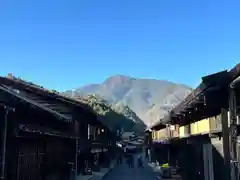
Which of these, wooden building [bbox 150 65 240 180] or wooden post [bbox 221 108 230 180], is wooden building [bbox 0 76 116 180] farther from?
wooden post [bbox 221 108 230 180]

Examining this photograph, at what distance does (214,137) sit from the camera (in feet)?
38.3

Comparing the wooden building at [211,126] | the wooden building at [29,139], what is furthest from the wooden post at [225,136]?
the wooden building at [29,139]

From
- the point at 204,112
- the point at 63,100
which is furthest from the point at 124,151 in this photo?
the point at 204,112

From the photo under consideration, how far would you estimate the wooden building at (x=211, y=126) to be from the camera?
28.2 ft

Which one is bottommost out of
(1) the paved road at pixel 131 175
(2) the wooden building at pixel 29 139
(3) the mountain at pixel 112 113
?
(1) the paved road at pixel 131 175

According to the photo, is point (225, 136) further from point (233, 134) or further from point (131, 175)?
point (131, 175)

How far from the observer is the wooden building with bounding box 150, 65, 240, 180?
859 cm

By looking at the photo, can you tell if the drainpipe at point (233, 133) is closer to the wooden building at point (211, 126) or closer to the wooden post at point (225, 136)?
the wooden building at point (211, 126)

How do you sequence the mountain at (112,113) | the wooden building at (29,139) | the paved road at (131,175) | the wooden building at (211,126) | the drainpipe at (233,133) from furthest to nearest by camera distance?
1. the mountain at (112,113)
2. the paved road at (131,175)
3. the wooden building at (211,126)
4. the drainpipe at (233,133)
5. the wooden building at (29,139)

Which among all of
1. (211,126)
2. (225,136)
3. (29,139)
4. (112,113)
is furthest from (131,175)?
(112,113)

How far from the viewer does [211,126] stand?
12.1 metres

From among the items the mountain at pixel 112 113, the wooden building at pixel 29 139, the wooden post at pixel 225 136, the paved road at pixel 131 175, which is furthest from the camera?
the mountain at pixel 112 113

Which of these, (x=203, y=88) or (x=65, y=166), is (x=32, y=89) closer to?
(x=65, y=166)

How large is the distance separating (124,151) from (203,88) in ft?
252
